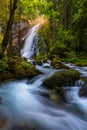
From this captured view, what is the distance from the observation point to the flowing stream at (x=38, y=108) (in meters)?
6.61

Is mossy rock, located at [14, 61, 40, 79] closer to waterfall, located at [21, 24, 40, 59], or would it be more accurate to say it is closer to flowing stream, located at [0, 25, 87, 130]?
flowing stream, located at [0, 25, 87, 130]

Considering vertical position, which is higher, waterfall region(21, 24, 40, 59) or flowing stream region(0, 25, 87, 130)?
flowing stream region(0, 25, 87, 130)

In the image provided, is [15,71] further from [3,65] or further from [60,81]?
[60,81]

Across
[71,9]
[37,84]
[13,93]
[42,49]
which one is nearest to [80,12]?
[71,9]

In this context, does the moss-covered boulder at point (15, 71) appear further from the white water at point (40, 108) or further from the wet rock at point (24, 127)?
the wet rock at point (24, 127)

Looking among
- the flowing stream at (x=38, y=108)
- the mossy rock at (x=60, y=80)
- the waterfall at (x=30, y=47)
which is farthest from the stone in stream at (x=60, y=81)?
the waterfall at (x=30, y=47)

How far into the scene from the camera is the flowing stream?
260 inches

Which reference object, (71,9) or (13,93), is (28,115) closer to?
(13,93)

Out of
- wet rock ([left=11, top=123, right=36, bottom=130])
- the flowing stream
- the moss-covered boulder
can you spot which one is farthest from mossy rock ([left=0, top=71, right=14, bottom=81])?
wet rock ([left=11, top=123, right=36, bottom=130])

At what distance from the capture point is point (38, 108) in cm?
816

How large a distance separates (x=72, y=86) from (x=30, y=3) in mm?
6188

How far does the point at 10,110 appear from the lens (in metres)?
7.56

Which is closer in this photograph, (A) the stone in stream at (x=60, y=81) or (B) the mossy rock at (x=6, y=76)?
(A) the stone in stream at (x=60, y=81)

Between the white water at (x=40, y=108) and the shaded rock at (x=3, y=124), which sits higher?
the shaded rock at (x=3, y=124)
